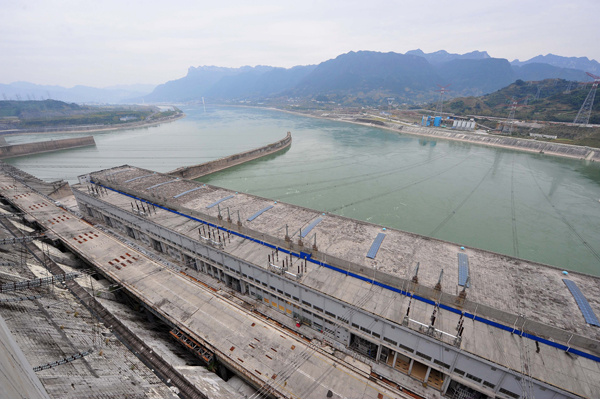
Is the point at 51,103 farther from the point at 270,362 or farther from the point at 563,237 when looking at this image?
the point at 563,237

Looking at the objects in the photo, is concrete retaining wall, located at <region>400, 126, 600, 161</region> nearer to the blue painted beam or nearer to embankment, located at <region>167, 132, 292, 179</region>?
embankment, located at <region>167, 132, 292, 179</region>

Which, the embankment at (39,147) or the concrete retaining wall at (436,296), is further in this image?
the embankment at (39,147)

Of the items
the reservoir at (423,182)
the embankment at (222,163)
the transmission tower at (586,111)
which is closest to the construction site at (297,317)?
the reservoir at (423,182)

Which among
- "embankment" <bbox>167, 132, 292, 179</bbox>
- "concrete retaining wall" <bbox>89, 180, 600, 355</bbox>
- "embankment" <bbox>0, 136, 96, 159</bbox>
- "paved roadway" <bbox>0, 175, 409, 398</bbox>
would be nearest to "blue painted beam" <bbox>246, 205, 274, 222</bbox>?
"concrete retaining wall" <bbox>89, 180, 600, 355</bbox>

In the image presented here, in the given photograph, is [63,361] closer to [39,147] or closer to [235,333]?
[235,333]

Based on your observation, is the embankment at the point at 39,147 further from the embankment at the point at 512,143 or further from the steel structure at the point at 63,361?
the embankment at the point at 512,143

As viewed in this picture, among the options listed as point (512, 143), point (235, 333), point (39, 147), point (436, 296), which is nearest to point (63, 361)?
point (235, 333)

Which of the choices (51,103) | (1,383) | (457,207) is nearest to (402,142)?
(457,207)
